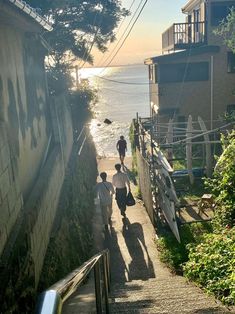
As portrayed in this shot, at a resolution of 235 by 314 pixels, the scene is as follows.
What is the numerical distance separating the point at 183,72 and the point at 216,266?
16.7m

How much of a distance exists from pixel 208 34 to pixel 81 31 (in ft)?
24.8

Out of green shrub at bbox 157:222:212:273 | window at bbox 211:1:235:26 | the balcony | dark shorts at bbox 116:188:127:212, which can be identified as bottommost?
green shrub at bbox 157:222:212:273

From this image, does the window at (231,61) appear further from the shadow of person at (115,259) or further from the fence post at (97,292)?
the fence post at (97,292)

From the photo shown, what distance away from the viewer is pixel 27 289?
467 centimetres

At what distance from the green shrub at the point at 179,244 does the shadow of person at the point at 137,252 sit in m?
0.41

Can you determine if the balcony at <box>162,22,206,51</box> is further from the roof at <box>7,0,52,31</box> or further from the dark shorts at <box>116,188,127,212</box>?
the roof at <box>7,0,52,31</box>

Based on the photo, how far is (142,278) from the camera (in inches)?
347

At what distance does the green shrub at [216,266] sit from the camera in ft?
21.0

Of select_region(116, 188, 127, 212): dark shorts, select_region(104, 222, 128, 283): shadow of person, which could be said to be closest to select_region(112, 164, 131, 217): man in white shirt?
select_region(116, 188, 127, 212): dark shorts

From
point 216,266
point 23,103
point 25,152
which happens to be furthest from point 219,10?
point 216,266

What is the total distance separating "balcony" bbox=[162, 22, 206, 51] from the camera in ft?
73.2

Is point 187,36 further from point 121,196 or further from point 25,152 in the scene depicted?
point 25,152

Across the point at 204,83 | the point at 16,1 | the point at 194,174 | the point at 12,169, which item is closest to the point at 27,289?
the point at 12,169

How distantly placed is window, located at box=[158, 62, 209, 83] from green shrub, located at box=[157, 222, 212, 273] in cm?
1289
